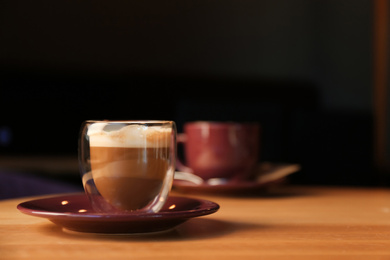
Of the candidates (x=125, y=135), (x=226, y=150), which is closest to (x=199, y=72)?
(x=226, y=150)

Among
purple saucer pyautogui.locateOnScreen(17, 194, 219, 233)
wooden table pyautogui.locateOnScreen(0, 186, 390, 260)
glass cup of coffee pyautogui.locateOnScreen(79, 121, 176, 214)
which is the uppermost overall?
glass cup of coffee pyautogui.locateOnScreen(79, 121, 176, 214)

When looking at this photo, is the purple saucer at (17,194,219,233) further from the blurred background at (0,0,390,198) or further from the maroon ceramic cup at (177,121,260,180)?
the blurred background at (0,0,390,198)

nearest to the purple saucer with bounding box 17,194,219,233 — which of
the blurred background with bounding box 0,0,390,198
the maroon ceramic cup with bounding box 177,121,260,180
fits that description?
the maroon ceramic cup with bounding box 177,121,260,180

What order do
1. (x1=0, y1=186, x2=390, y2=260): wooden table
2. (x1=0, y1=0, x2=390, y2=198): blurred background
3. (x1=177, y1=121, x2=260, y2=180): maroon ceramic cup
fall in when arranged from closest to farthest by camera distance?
(x1=0, y1=186, x2=390, y2=260): wooden table < (x1=177, y1=121, x2=260, y2=180): maroon ceramic cup < (x1=0, y1=0, x2=390, y2=198): blurred background

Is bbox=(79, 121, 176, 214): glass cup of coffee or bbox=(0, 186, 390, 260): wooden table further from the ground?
bbox=(79, 121, 176, 214): glass cup of coffee

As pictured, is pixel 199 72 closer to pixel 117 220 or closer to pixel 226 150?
pixel 226 150

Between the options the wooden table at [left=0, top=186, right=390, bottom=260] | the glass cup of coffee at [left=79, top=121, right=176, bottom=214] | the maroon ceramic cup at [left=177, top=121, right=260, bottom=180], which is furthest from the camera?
the maroon ceramic cup at [left=177, top=121, right=260, bottom=180]

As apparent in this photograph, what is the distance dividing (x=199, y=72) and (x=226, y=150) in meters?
2.62

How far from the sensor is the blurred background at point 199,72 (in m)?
2.34

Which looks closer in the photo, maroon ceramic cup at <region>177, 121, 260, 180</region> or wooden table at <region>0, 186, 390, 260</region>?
wooden table at <region>0, 186, 390, 260</region>

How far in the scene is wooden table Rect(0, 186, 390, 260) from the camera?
1.51ft

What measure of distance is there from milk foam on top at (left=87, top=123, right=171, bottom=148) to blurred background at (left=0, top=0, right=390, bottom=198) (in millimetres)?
1677

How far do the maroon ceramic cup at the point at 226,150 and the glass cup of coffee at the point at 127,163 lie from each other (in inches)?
14.1

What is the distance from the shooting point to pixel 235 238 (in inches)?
21.0
